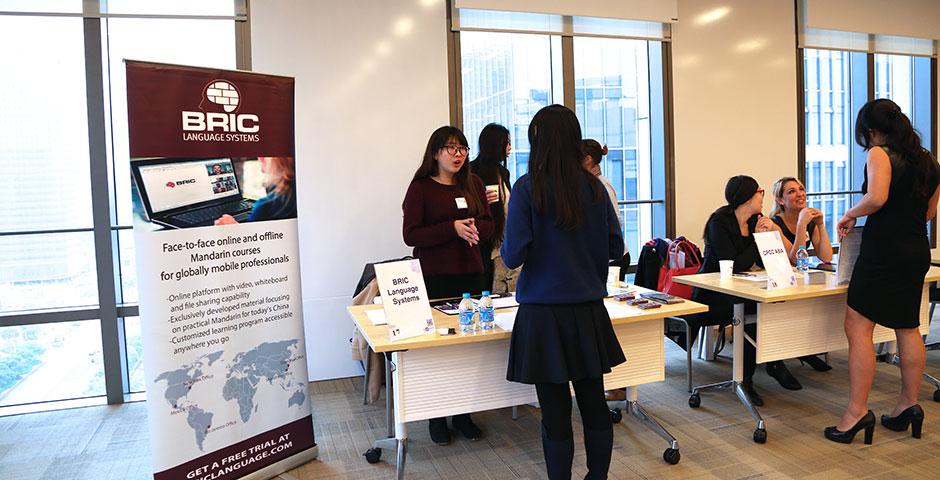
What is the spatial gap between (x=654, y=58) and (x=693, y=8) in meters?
0.46

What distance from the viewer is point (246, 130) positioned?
9.13ft

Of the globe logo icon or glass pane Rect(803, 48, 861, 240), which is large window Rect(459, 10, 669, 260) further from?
the globe logo icon

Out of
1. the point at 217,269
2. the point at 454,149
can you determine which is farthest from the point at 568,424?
the point at 217,269

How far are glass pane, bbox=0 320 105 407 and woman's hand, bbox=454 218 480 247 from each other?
2.43 metres

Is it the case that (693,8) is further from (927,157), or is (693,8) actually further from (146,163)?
(146,163)

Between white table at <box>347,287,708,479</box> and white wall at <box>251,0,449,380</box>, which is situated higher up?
white wall at <box>251,0,449,380</box>

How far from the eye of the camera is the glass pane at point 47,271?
3.93 metres

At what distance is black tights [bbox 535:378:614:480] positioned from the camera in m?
2.43

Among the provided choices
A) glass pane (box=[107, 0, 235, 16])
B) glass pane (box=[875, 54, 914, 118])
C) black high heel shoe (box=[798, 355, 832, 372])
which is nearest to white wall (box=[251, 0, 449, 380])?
glass pane (box=[107, 0, 235, 16])

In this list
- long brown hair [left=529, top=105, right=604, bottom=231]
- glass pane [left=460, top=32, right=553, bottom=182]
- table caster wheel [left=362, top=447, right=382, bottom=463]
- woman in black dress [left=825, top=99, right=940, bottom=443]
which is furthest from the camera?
glass pane [left=460, top=32, right=553, bottom=182]

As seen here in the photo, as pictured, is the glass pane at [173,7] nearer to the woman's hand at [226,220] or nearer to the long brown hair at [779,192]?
the woman's hand at [226,220]

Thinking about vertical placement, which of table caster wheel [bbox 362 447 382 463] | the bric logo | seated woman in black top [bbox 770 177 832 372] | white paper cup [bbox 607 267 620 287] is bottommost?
table caster wheel [bbox 362 447 382 463]

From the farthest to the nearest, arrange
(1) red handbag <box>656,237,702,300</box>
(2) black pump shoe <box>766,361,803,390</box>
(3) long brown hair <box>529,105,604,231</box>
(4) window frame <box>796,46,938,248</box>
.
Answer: (4) window frame <box>796,46,938,248</box>
(1) red handbag <box>656,237,702,300</box>
(2) black pump shoe <box>766,361,803,390</box>
(3) long brown hair <box>529,105,604,231</box>

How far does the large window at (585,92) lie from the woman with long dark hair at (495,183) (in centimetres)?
100
